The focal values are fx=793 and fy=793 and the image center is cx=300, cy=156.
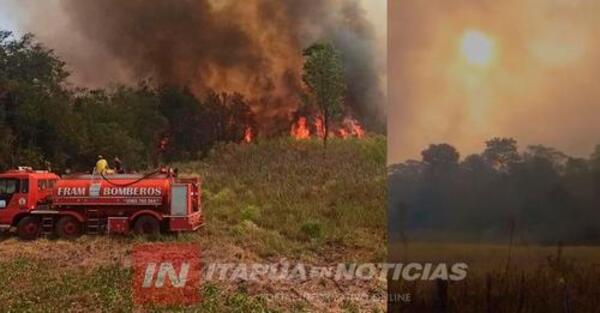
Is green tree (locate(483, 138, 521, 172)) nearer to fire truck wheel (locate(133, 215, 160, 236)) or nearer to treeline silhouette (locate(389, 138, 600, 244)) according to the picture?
treeline silhouette (locate(389, 138, 600, 244))

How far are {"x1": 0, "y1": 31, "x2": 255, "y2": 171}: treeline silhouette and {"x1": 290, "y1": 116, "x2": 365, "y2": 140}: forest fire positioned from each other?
383mm

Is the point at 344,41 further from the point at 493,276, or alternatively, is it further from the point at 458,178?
the point at 493,276

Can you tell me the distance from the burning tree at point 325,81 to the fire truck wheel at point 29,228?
2427 mm

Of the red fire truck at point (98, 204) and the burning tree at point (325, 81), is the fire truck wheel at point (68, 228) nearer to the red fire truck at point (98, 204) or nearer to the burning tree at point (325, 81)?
the red fire truck at point (98, 204)

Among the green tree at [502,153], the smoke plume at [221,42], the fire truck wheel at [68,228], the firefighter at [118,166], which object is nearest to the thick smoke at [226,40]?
the smoke plume at [221,42]

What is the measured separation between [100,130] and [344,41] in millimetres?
2067

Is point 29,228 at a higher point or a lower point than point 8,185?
lower

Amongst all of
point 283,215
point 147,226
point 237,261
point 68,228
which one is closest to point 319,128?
point 283,215

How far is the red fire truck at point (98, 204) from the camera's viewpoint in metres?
6.43

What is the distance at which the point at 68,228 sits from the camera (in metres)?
6.49

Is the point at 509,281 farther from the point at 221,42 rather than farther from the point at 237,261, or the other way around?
the point at 221,42

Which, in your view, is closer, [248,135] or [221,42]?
[221,42]

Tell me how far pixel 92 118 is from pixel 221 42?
118 centimetres

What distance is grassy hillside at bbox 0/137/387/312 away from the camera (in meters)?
6.35
